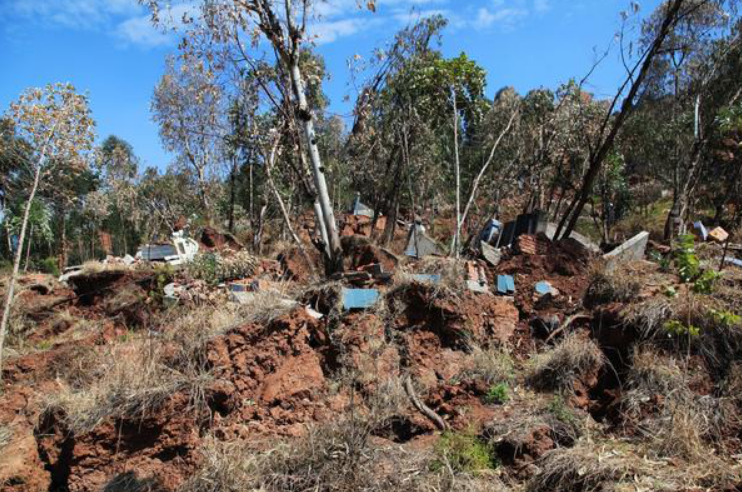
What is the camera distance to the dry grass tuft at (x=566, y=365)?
6.04m

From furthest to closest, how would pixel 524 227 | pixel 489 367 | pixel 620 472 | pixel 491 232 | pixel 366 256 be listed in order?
pixel 491 232, pixel 524 227, pixel 366 256, pixel 489 367, pixel 620 472

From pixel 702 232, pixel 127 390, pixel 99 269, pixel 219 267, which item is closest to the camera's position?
pixel 127 390

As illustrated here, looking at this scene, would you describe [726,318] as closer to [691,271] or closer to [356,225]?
[691,271]

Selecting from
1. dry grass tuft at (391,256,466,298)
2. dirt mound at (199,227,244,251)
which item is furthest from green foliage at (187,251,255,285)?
dry grass tuft at (391,256,466,298)

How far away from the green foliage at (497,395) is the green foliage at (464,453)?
55 cm

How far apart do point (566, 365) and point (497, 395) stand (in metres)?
0.77

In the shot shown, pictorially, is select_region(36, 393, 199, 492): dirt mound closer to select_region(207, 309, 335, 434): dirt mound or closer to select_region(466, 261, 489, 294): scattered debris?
select_region(207, 309, 335, 434): dirt mound

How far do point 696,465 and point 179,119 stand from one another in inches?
642

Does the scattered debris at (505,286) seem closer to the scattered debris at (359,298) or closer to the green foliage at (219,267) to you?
the scattered debris at (359,298)

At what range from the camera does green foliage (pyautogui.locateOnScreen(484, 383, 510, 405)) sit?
5941 mm

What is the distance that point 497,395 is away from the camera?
597cm

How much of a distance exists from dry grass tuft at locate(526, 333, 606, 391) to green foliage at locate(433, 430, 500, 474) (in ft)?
3.61

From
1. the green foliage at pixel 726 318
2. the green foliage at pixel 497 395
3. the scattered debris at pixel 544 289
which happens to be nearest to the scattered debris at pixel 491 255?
the scattered debris at pixel 544 289

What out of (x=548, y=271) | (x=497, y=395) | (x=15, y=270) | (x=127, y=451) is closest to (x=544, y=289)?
(x=548, y=271)
